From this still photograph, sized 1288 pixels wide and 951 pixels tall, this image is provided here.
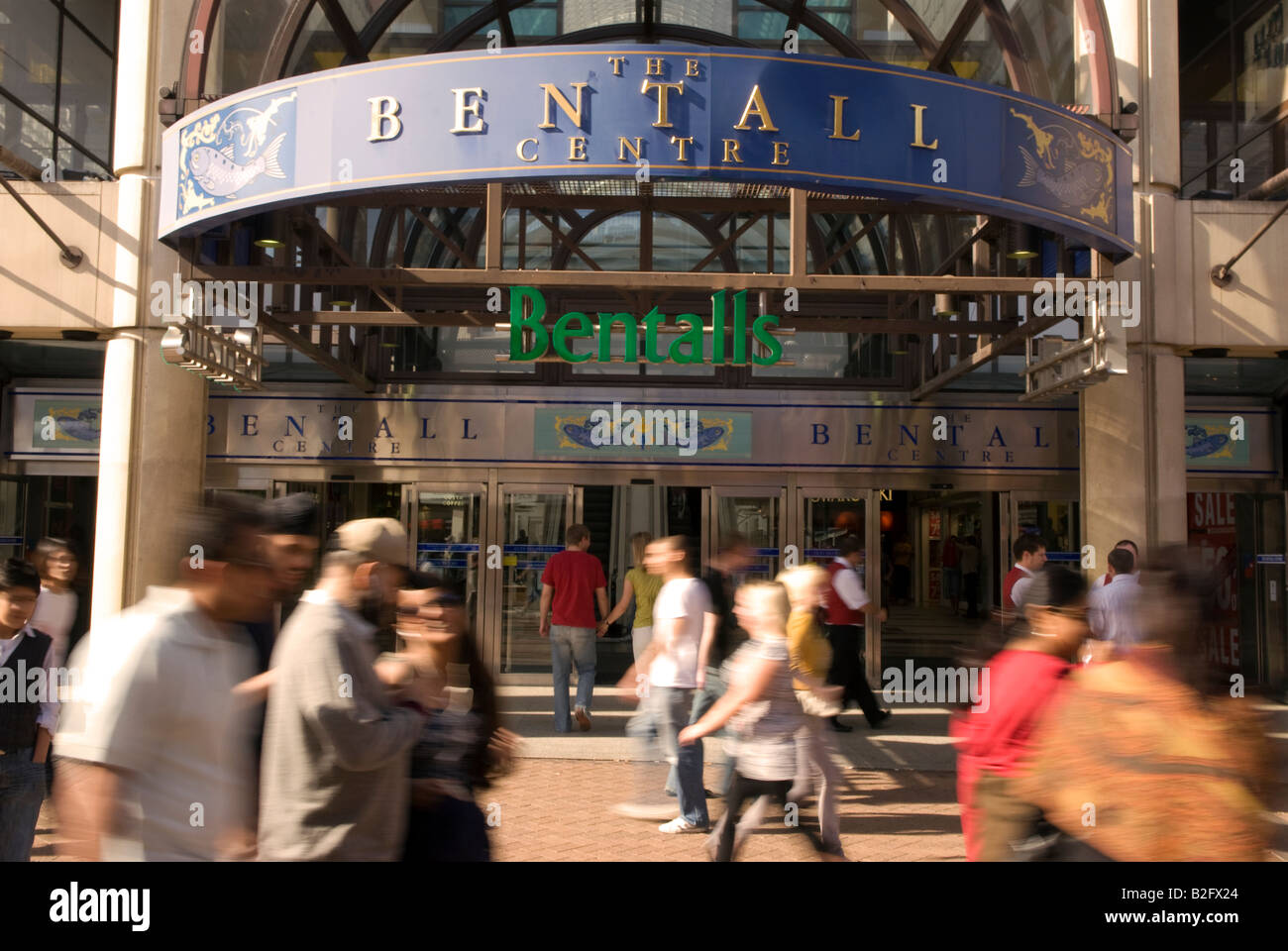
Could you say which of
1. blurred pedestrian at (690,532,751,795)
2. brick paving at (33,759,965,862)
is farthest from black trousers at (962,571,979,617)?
blurred pedestrian at (690,532,751,795)

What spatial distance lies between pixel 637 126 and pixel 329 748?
17.4ft

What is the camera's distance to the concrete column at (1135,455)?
9328mm

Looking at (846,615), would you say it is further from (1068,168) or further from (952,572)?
(952,572)

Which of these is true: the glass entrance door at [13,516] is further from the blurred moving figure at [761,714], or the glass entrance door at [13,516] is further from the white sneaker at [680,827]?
the blurred moving figure at [761,714]

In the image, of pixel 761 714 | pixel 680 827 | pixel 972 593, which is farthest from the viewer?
pixel 972 593

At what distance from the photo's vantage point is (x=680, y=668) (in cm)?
584

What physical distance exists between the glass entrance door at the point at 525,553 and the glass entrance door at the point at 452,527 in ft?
1.04

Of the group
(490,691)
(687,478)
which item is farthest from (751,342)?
(490,691)

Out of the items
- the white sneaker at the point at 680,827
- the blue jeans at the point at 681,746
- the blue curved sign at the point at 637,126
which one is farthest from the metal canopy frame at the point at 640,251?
the white sneaker at the point at 680,827

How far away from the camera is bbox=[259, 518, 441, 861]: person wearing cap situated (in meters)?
2.61

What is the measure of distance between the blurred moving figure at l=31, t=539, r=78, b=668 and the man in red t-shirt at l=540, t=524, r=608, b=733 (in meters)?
4.28

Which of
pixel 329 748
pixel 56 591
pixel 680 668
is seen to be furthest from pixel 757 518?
pixel 329 748

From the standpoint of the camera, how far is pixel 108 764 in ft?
7.57
